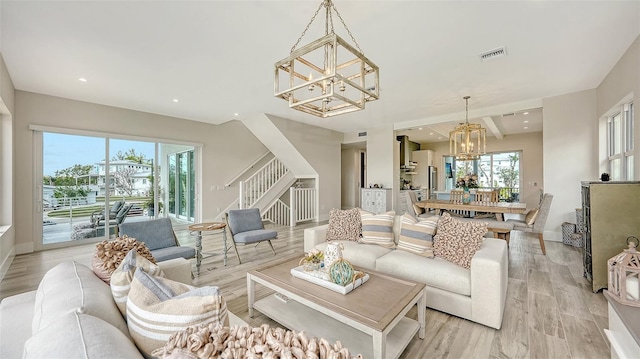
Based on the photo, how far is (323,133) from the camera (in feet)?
25.5

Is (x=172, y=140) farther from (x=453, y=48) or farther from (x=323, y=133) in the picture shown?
(x=453, y=48)

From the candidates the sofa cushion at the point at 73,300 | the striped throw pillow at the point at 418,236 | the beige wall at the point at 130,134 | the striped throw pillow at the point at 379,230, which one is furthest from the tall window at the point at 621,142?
the beige wall at the point at 130,134

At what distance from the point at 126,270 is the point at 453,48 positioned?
12.2ft

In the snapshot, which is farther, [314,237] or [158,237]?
[314,237]

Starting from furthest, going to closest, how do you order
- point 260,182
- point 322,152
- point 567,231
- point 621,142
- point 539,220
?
point 322,152, point 260,182, point 567,231, point 539,220, point 621,142

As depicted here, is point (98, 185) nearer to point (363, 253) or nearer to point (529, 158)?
point (363, 253)

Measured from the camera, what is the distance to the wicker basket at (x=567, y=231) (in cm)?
460

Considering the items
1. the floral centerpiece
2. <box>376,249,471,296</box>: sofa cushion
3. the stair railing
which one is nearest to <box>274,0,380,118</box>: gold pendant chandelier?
the floral centerpiece

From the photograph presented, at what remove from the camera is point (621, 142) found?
376 cm

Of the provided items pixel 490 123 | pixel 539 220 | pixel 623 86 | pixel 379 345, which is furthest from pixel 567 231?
pixel 379 345

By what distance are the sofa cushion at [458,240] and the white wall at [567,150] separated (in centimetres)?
377

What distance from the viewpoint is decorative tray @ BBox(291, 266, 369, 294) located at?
76.9 inches

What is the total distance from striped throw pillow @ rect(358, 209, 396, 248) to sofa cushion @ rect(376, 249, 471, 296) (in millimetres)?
310

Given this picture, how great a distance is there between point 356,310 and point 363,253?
1229 mm
